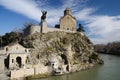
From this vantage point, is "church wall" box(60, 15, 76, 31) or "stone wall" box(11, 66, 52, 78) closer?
"stone wall" box(11, 66, 52, 78)

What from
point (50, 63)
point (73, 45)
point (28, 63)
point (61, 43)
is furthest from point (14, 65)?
point (73, 45)

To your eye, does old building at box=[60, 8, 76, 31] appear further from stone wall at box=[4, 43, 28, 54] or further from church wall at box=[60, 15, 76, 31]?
stone wall at box=[4, 43, 28, 54]

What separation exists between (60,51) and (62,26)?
1145cm

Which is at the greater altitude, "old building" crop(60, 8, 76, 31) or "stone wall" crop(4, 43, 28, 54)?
"old building" crop(60, 8, 76, 31)

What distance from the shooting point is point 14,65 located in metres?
37.2

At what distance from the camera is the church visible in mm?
47378

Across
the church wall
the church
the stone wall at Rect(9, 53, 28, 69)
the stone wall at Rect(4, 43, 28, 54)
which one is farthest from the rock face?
the church wall

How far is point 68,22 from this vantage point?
56.0 metres

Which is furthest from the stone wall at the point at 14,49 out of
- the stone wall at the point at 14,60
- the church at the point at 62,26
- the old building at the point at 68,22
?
the old building at the point at 68,22

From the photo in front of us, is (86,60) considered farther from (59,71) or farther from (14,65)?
(14,65)

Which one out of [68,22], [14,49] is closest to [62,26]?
[68,22]

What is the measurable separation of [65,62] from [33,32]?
437 inches

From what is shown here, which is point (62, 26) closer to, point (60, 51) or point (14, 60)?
point (60, 51)

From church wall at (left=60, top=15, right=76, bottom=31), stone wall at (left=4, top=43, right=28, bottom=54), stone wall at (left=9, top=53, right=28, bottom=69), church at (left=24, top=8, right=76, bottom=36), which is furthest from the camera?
church wall at (left=60, top=15, right=76, bottom=31)
